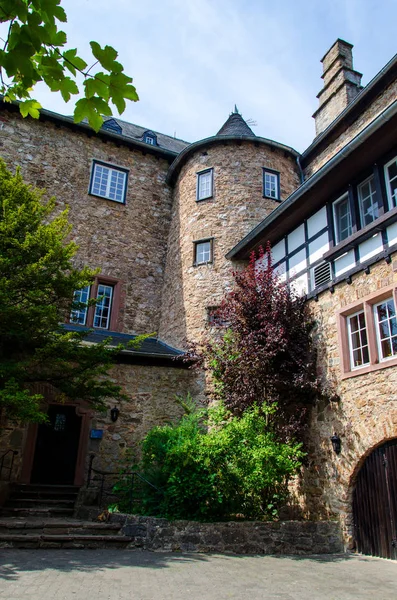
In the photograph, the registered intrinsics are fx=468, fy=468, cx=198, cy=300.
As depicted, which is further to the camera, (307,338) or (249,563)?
(307,338)

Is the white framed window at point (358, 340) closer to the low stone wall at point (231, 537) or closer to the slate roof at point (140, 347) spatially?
the low stone wall at point (231, 537)

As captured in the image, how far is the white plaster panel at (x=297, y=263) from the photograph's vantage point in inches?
432

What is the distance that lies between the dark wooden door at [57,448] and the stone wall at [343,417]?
21.8ft

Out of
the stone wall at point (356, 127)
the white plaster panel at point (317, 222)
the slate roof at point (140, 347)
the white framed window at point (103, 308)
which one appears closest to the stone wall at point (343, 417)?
the white plaster panel at point (317, 222)

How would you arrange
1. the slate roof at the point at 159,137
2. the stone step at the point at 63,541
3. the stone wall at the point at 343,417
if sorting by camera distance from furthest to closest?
the slate roof at the point at 159,137, the stone wall at the point at 343,417, the stone step at the point at 63,541

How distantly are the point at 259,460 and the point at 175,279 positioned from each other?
8.19 metres

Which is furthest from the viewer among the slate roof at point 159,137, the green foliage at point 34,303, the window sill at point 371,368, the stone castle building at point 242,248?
the slate roof at point 159,137

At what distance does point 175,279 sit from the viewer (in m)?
15.4

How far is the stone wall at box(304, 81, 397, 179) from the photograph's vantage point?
12.3 m

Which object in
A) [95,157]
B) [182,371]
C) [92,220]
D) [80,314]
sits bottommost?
[182,371]

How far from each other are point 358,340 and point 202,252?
23.6 ft

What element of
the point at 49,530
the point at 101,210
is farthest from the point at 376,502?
the point at 101,210

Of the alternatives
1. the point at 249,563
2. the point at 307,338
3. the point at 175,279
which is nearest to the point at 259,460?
the point at 249,563

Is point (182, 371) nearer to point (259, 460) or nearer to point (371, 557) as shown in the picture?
point (259, 460)
